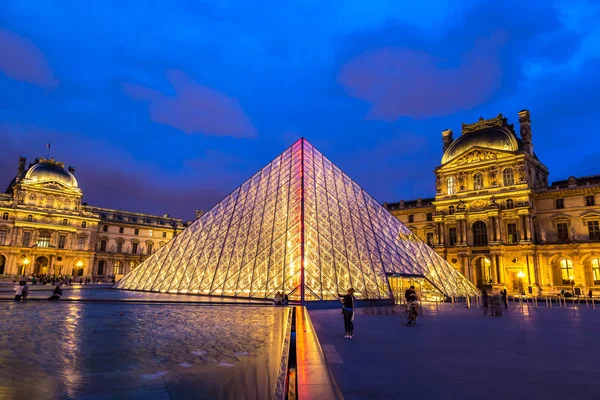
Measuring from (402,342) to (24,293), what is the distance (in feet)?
52.0

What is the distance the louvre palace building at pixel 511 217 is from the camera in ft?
124

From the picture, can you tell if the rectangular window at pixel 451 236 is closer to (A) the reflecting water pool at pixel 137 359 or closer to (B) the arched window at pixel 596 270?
(B) the arched window at pixel 596 270

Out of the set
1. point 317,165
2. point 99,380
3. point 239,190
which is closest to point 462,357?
point 99,380

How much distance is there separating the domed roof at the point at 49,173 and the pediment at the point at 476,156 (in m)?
53.9

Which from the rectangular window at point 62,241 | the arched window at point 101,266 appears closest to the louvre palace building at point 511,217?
the arched window at point 101,266

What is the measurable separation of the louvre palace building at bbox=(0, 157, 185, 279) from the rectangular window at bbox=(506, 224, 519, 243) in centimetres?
5371

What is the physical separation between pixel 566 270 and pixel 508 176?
1085 cm

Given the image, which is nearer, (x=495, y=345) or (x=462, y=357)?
(x=462, y=357)

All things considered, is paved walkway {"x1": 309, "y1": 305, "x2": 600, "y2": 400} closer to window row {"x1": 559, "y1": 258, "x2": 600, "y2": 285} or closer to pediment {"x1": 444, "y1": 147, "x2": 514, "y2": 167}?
window row {"x1": 559, "y1": 258, "x2": 600, "y2": 285}

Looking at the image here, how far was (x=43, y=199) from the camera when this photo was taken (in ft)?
182

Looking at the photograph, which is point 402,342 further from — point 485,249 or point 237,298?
point 485,249

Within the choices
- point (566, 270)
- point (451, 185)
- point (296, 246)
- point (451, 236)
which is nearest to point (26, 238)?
point (296, 246)

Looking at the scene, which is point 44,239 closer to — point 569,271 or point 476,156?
point 476,156

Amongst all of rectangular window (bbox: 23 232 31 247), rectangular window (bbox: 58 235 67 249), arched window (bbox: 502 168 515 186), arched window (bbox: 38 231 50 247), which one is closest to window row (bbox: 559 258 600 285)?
arched window (bbox: 502 168 515 186)
